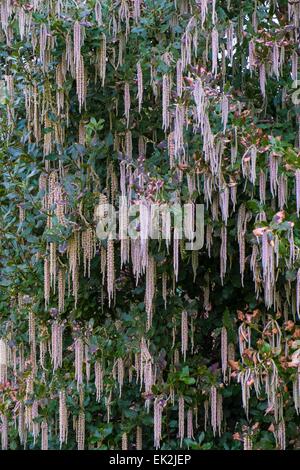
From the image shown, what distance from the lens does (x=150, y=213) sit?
10.6 feet

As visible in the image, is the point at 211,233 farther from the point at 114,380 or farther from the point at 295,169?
the point at 114,380

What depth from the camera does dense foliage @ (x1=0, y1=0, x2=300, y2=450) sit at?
3.34 meters

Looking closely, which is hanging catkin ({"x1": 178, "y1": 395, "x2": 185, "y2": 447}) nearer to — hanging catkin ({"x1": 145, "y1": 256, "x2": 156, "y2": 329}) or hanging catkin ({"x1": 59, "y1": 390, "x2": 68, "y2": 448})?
hanging catkin ({"x1": 145, "y1": 256, "x2": 156, "y2": 329})

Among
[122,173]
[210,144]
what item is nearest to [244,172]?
[210,144]

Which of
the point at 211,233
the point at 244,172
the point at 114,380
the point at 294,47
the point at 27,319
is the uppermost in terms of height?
the point at 294,47

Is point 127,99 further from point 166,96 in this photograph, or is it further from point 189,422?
point 189,422

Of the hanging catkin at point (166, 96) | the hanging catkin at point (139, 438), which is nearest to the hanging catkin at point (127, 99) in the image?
the hanging catkin at point (166, 96)

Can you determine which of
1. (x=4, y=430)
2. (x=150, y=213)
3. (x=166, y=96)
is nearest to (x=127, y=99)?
(x=166, y=96)

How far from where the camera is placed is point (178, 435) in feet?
13.1

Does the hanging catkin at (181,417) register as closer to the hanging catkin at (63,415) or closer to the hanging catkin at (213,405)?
the hanging catkin at (213,405)

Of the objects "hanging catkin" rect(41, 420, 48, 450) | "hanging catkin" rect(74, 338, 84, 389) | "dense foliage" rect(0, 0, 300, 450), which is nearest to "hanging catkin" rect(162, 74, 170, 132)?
"dense foliage" rect(0, 0, 300, 450)
